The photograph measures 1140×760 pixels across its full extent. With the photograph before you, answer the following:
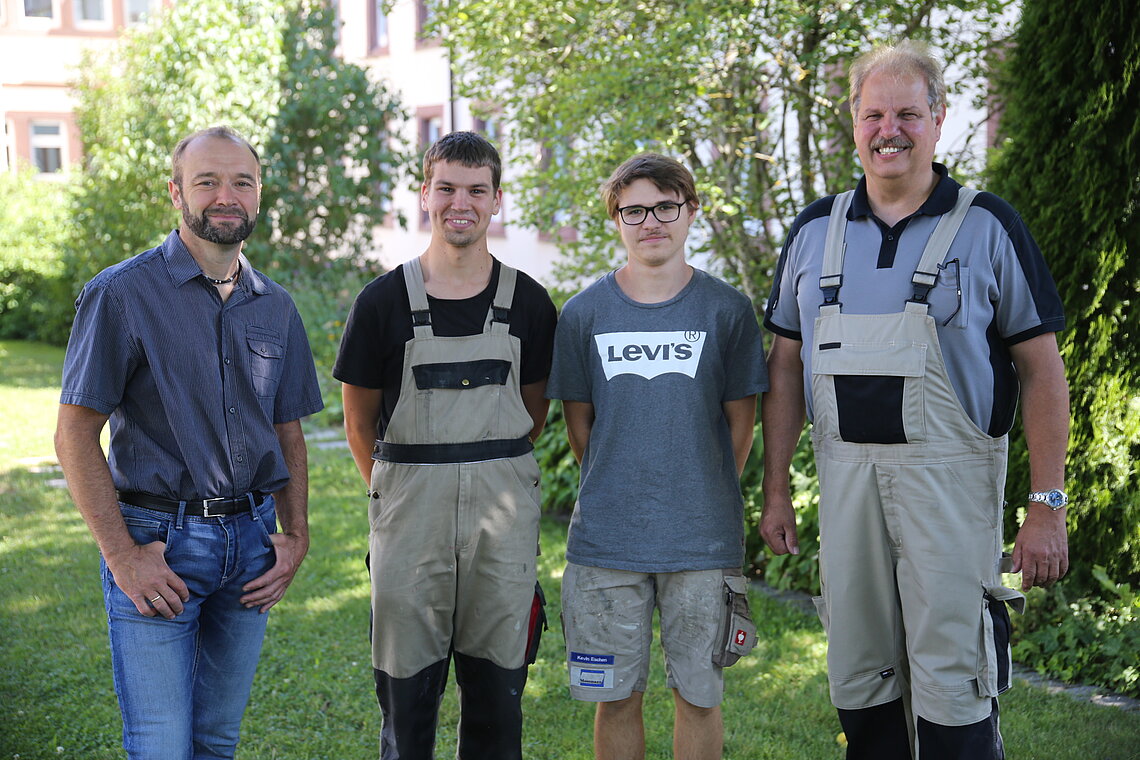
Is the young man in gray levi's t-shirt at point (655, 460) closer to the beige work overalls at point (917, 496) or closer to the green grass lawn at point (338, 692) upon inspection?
the beige work overalls at point (917, 496)

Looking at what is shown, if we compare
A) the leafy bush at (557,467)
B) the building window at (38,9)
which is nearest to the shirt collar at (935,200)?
the leafy bush at (557,467)

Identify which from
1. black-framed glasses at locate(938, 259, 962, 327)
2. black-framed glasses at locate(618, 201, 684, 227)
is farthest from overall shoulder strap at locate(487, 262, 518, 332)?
black-framed glasses at locate(938, 259, 962, 327)

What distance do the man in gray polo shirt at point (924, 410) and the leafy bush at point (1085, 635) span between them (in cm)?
184

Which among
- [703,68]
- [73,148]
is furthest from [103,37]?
[703,68]

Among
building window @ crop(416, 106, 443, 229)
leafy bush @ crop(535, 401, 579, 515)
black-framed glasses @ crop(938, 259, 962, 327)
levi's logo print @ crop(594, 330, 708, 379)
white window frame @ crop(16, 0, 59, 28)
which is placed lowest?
leafy bush @ crop(535, 401, 579, 515)

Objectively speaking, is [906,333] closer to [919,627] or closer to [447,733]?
[919,627]

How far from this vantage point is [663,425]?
3.42 meters

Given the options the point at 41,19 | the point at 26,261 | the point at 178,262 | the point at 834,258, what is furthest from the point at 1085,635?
the point at 41,19

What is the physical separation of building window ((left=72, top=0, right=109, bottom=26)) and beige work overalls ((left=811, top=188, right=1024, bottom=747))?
29250 mm

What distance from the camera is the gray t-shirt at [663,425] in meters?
3.42

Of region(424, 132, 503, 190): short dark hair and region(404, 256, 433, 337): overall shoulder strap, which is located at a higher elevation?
region(424, 132, 503, 190): short dark hair

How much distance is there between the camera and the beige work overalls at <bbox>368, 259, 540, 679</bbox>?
338 centimetres

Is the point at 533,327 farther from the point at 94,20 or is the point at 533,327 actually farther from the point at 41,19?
the point at 94,20

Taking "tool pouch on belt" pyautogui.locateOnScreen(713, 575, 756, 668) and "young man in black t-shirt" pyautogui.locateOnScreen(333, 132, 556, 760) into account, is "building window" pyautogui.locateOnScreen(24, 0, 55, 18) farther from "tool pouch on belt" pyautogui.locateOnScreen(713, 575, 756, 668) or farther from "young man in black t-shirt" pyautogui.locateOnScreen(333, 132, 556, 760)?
"tool pouch on belt" pyautogui.locateOnScreen(713, 575, 756, 668)
